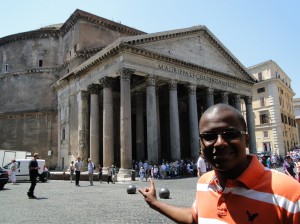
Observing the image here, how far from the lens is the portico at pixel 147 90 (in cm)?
1948

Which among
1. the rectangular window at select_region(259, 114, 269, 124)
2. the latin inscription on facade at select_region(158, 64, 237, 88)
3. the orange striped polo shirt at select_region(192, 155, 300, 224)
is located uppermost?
the latin inscription on facade at select_region(158, 64, 237, 88)

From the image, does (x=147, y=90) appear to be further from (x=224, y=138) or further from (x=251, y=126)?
(x=224, y=138)

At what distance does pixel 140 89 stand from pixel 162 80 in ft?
12.6

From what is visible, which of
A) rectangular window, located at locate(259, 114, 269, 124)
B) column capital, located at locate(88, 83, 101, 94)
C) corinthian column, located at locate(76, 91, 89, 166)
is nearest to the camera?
column capital, located at locate(88, 83, 101, 94)

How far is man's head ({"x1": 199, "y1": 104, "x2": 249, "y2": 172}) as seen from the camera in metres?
1.37

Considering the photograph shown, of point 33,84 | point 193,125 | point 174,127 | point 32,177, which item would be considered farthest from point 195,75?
point 33,84

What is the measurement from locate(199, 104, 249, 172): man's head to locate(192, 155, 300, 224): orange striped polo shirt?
2.9 inches

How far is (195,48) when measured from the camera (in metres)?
24.2

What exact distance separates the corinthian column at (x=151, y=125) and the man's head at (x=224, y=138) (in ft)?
59.3

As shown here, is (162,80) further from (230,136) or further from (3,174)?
(230,136)

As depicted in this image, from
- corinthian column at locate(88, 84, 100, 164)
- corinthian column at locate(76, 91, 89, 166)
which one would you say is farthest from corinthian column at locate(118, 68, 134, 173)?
corinthian column at locate(76, 91, 89, 166)

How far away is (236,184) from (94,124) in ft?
69.1

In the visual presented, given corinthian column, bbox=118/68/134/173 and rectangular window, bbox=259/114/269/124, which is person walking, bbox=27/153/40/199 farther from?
rectangular window, bbox=259/114/269/124

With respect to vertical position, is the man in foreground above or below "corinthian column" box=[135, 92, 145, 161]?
below
